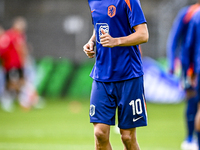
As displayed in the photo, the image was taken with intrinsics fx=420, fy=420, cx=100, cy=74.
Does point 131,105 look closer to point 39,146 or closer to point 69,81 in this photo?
point 39,146

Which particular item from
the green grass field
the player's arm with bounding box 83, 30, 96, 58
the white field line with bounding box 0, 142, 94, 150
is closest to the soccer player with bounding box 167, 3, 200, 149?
the green grass field

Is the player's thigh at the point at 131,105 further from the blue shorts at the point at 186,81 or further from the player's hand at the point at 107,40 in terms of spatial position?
the blue shorts at the point at 186,81

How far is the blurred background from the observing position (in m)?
8.23

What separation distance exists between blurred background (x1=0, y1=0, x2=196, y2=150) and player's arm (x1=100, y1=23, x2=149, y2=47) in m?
3.22

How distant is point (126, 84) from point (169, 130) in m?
4.73

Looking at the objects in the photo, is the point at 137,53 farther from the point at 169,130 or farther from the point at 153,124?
the point at 153,124

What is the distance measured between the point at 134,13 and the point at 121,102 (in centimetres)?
98

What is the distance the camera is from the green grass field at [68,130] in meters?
7.43

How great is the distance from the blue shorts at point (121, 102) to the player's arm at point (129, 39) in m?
0.49

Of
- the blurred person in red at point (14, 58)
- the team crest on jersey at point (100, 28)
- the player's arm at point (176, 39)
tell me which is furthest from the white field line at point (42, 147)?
the blurred person in red at point (14, 58)

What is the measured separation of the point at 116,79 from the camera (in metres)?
4.60

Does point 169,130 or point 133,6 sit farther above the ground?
point 133,6

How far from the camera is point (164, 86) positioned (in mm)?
13758

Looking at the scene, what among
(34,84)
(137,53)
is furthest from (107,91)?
(34,84)
